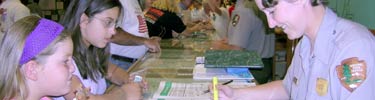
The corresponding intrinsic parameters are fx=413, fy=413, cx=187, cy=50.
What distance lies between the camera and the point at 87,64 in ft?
5.28

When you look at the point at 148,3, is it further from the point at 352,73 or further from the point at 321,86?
the point at 352,73

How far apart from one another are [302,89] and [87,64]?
2.67 ft

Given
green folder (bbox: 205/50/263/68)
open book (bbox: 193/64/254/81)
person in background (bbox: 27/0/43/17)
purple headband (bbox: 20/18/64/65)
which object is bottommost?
person in background (bbox: 27/0/43/17)

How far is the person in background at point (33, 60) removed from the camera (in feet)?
3.60

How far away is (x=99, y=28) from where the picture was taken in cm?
161

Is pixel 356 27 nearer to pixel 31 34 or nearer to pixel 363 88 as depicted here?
pixel 363 88

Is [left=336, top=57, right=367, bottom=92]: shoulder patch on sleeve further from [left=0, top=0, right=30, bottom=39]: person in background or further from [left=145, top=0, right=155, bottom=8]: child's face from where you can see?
[left=0, top=0, right=30, bottom=39]: person in background

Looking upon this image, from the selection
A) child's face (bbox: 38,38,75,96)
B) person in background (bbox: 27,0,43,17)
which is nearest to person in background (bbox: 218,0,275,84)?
child's face (bbox: 38,38,75,96)

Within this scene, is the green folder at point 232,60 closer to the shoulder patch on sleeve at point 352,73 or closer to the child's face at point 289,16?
the child's face at point 289,16

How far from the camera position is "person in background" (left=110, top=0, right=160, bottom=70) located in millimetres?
2688

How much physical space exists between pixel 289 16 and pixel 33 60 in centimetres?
73

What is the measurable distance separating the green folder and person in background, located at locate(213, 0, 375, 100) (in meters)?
0.61

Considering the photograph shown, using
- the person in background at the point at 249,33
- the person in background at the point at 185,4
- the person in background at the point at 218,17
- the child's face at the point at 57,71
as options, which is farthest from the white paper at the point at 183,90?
the person in background at the point at 185,4

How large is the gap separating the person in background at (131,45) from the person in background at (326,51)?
1.43 meters
